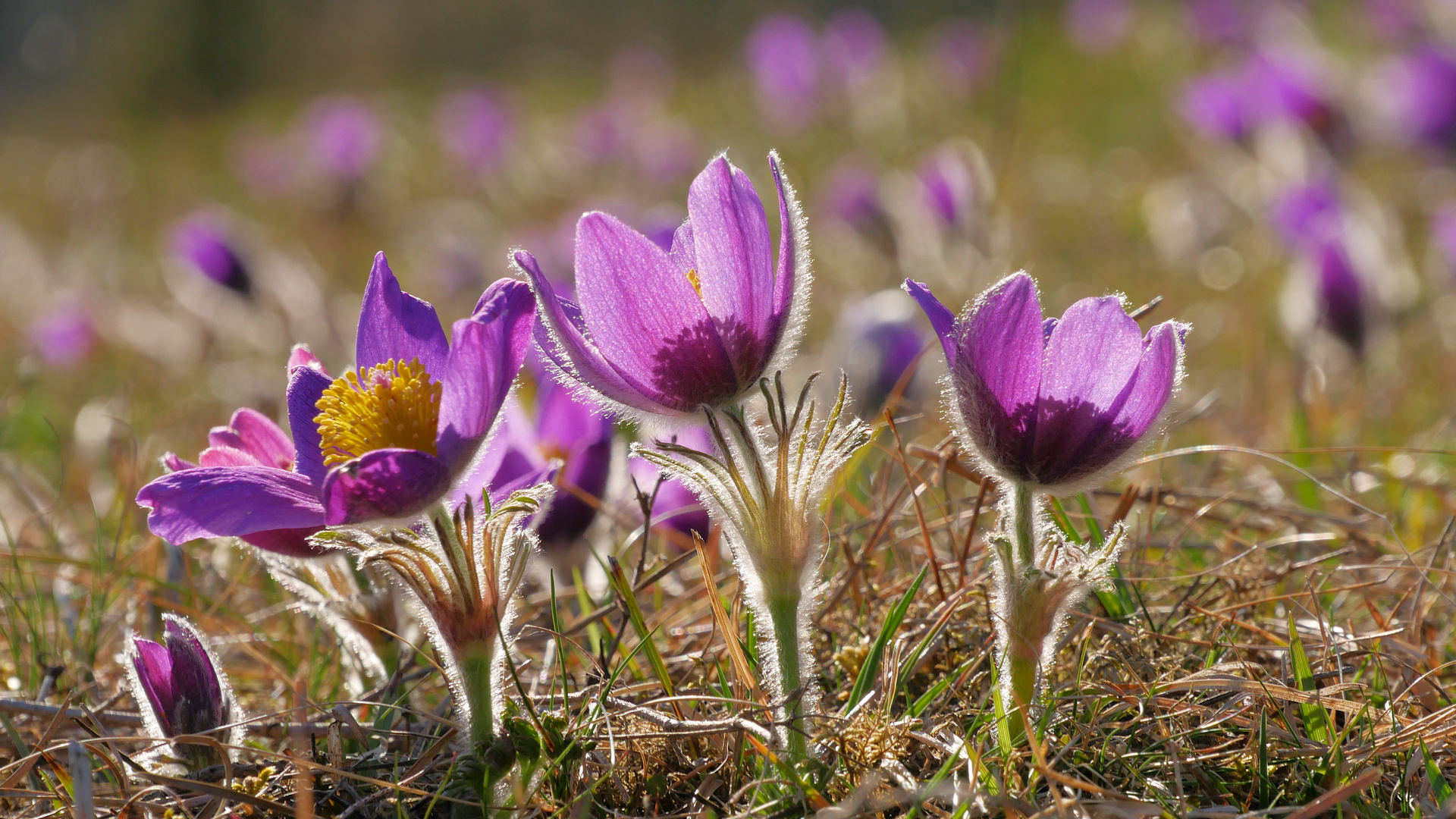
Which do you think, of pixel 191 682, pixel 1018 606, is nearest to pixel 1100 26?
pixel 1018 606

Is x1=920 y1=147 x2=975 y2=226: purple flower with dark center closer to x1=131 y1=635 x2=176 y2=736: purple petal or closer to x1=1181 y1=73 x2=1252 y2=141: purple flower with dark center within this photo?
x1=1181 y1=73 x2=1252 y2=141: purple flower with dark center

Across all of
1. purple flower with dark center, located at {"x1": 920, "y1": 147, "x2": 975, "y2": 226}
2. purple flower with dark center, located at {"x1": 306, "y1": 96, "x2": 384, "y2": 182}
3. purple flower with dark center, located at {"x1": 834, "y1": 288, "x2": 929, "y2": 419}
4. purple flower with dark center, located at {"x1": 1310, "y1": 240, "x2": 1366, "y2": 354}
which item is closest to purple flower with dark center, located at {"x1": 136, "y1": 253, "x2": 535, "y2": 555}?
purple flower with dark center, located at {"x1": 834, "y1": 288, "x2": 929, "y2": 419}

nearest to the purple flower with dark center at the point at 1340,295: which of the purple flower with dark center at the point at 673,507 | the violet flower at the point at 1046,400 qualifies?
the purple flower with dark center at the point at 673,507

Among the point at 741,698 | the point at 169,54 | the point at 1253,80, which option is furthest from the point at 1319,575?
the point at 169,54

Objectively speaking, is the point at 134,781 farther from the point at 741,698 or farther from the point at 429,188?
the point at 429,188

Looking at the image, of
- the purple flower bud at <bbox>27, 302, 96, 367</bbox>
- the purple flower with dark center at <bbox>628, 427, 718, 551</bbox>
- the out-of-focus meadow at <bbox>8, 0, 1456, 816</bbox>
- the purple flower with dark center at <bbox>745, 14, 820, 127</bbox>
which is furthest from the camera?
the purple flower with dark center at <bbox>745, 14, 820, 127</bbox>

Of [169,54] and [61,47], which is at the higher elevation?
[61,47]

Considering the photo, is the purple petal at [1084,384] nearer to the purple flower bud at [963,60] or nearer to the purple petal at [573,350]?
the purple petal at [573,350]
